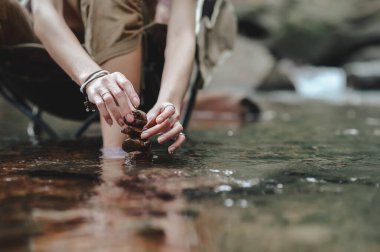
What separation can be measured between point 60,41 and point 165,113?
398mm

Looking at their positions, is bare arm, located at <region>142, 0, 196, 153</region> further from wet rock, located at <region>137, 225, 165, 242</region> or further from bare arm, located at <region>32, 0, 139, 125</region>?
wet rock, located at <region>137, 225, 165, 242</region>

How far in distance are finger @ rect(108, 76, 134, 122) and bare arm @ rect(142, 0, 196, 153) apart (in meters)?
0.08

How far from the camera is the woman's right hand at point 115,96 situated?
1.40m

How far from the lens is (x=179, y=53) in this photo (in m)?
1.75

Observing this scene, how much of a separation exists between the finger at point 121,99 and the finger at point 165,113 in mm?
78

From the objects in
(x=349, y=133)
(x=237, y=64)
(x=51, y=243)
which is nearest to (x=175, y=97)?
(x=51, y=243)

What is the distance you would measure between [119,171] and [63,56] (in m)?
0.45

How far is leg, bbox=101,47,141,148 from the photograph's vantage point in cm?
167

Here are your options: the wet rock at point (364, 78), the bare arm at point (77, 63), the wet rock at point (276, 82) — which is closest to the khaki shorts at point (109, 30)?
the bare arm at point (77, 63)

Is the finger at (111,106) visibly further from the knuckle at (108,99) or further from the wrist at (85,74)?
the wrist at (85,74)

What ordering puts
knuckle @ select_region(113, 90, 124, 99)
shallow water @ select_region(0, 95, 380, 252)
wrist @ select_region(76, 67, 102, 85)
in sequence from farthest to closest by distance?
wrist @ select_region(76, 67, 102, 85) < knuckle @ select_region(113, 90, 124, 99) < shallow water @ select_region(0, 95, 380, 252)

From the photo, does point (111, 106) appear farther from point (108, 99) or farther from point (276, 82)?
point (276, 82)

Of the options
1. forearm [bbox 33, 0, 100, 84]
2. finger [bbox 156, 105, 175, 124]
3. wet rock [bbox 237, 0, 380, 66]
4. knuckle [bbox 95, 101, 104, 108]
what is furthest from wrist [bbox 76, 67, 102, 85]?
wet rock [bbox 237, 0, 380, 66]

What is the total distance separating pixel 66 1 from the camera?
1.89m
